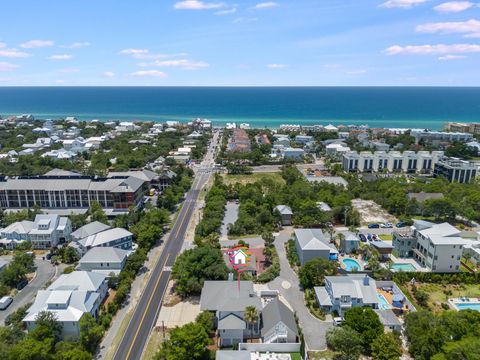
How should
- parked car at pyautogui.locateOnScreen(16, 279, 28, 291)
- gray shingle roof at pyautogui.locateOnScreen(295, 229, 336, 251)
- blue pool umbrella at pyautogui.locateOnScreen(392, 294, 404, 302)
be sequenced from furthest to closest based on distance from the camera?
gray shingle roof at pyautogui.locateOnScreen(295, 229, 336, 251) → parked car at pyautogui.locateOnScreen(16, 279, 28, 291) → blue pool umbrella at pyautogui.locateOnScreen(392, 294, 404, 302)

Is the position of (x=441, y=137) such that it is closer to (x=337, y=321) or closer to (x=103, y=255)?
(x=337, y=321)

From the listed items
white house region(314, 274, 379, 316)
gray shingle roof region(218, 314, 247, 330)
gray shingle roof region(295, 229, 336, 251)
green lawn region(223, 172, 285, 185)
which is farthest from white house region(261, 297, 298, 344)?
green lawn region(223, 172, 285, 185)

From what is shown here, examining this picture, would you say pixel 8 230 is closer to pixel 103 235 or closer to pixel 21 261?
pixel 21 261

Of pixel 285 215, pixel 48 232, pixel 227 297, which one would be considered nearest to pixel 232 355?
pixel 227 297

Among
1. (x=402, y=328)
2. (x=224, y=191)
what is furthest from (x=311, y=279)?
(x=224, y=191)

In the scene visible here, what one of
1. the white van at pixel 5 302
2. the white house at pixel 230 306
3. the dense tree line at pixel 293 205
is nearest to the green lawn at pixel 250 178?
the dense tree line at pixel 293 205

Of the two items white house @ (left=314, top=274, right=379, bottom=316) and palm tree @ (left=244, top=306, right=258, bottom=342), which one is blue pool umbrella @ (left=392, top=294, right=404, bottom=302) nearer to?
white house @ (left=314, top=274, right=379, bottom=316)
